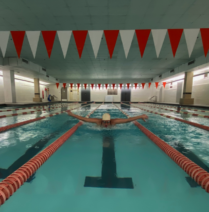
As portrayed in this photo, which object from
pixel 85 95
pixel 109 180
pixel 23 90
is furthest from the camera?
pixel 85 95

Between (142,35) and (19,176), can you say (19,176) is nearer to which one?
(19,176)

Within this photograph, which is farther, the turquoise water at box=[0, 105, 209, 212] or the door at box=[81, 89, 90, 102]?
the door at box=[81, 89, 90, 102]

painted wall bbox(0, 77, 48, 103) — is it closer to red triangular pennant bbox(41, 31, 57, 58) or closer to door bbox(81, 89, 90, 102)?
door bbox(81, 89, 90, 102)

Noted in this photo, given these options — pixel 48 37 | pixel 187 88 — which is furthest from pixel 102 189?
pixel 187 88

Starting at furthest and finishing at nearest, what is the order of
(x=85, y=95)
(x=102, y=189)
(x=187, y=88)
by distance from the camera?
(x=85, y=95), (x=187, y=88), (x=102, y=189)

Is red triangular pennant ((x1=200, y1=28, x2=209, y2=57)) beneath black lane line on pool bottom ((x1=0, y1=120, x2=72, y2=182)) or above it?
above

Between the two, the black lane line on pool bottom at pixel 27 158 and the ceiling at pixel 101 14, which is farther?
the ceiling at pixel 101 14

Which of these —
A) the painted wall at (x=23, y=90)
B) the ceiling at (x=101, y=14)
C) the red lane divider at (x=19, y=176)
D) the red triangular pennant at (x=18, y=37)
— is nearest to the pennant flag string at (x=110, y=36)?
the red triangular pennant at (x=18, y=37)

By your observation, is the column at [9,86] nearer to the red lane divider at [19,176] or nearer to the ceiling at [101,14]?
the ceiling at [101,14]

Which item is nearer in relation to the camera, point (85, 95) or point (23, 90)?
point (23, 90)

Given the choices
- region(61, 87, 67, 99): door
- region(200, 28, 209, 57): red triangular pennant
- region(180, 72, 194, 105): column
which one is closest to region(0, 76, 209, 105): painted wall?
region(61, 87, 67, 99): door

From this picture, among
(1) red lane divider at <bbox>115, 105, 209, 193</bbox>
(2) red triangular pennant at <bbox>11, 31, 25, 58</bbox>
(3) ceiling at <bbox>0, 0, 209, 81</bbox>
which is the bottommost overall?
(1) red lane divider at <bbox>115, 105, 209, 193</bbox>

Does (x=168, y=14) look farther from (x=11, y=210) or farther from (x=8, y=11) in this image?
(x=11, y=210)

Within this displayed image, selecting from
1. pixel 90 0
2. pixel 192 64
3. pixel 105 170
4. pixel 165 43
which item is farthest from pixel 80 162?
pixel 192 64
